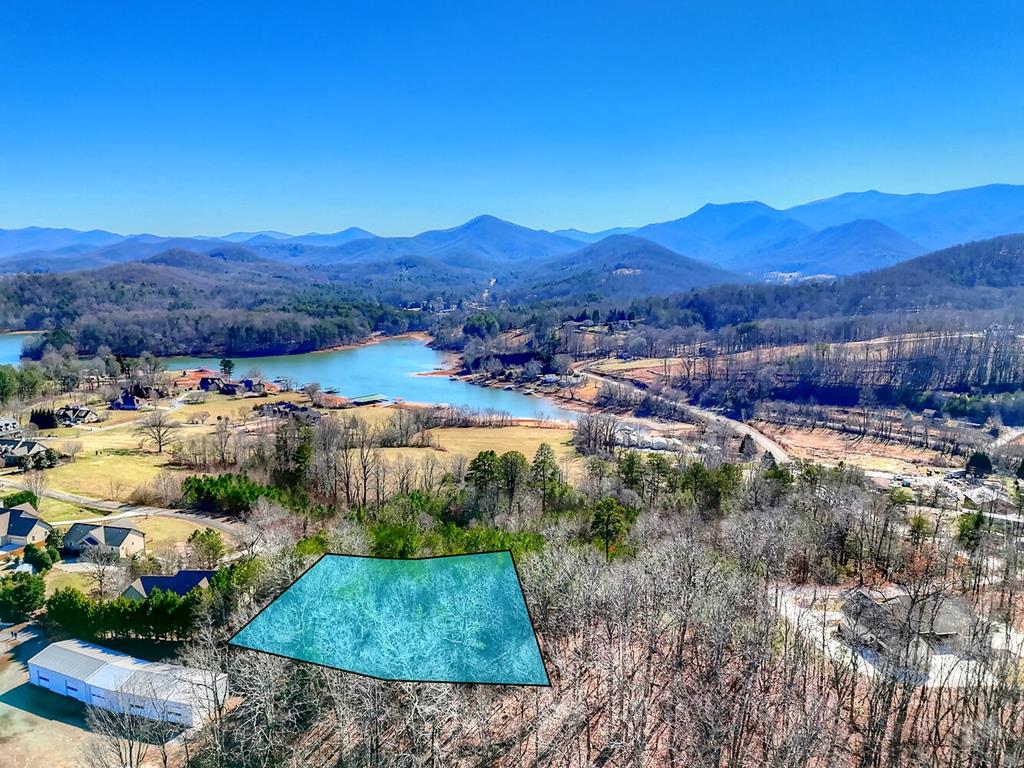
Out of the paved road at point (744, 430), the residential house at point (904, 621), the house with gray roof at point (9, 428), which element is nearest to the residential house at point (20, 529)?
Result: the house with gray roof at point (9, 428)

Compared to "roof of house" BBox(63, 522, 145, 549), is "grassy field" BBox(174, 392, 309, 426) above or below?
below

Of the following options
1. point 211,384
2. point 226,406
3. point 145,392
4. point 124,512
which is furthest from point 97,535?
point 211,384

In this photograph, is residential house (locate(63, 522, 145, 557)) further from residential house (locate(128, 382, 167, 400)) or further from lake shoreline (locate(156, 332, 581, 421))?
residential house (locate(128, 382, 167, 400))

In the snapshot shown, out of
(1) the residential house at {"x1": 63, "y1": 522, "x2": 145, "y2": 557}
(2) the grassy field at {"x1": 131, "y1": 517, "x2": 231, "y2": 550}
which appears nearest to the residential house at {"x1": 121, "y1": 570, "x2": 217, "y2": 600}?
(1) the residential house at {"x1": 63, "y1": 522, "x2": 145, "y2": 557}

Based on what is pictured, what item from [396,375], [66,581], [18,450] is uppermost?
[18,450]

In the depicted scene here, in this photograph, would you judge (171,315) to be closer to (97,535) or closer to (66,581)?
(97,535)

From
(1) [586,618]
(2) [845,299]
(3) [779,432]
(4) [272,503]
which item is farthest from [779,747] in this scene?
(2) [845,299]
